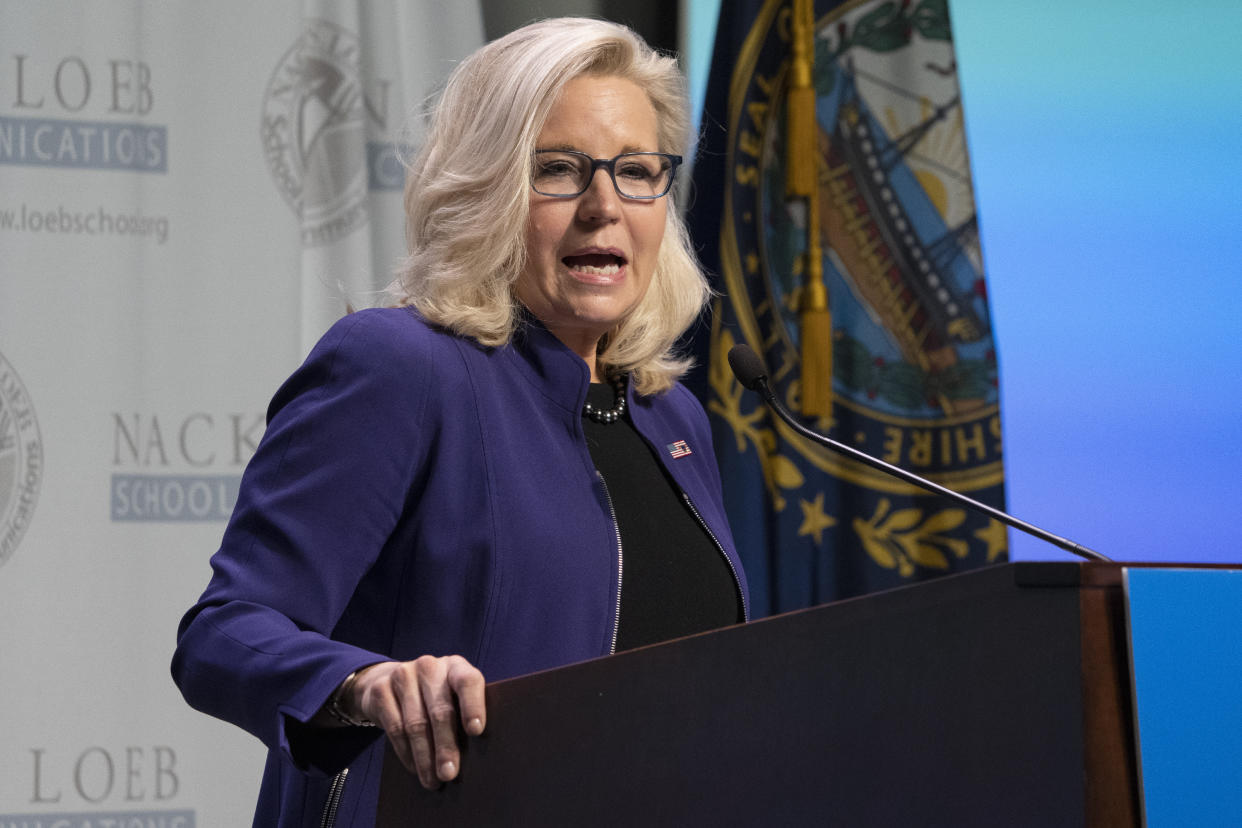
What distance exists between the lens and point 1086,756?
0.65 m

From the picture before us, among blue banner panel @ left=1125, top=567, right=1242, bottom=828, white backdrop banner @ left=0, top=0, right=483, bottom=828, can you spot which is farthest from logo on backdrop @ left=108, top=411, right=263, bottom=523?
blue banner panel @ left=1125, top=567, right=1242, bottom=828

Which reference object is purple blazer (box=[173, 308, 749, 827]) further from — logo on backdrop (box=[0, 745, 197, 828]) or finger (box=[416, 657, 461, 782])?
logo on backdrop (box=[0, 745, 197, 828])

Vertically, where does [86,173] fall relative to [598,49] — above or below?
above

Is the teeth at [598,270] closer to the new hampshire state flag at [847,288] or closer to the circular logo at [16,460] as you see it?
the new hampshire state flag at [847,288]

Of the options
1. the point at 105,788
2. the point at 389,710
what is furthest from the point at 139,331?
the point at 389,710

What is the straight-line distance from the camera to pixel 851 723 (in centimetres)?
74

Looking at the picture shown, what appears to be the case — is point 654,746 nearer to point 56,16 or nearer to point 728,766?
point 728,766

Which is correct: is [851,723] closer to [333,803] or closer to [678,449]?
[333,803]

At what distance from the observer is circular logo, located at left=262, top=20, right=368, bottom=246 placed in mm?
2984

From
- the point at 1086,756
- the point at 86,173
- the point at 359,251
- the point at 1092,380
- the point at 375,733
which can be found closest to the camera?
the point at 1086,756

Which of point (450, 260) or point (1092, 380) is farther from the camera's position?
point (1092, 380)

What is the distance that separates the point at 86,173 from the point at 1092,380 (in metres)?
2.51

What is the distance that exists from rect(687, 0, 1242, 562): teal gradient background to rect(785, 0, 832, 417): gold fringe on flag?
50 cm

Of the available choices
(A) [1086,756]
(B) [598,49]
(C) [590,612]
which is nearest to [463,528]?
(C) [590,612]
